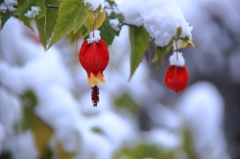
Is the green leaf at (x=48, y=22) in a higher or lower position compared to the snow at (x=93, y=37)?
higher

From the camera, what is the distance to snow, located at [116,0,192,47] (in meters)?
0.47

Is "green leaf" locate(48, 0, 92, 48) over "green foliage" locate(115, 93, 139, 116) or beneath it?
beneath

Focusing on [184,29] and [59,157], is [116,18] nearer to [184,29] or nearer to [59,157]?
[184,29]

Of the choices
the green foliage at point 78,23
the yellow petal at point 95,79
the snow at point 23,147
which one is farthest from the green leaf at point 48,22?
the snow at point 23,147

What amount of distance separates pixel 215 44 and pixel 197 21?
22 cm

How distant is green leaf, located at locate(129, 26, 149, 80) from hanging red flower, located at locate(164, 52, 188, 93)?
6 centimetres

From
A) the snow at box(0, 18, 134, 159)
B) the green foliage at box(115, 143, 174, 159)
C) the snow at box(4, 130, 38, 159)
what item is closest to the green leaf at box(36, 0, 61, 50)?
the snow at box(0, 18, 134, 159)

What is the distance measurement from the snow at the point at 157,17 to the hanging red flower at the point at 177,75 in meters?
0.07

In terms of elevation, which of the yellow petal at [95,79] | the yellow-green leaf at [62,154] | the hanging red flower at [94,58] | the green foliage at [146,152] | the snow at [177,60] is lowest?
the yellow-green leaf at [62,154]

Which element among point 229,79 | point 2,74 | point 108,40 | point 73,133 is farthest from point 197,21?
point 108,40

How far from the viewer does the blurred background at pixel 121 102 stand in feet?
3.24

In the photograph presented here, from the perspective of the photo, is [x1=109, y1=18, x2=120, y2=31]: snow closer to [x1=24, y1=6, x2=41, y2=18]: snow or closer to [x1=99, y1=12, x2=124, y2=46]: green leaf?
[x1=99, y1=12, x2=124, y2=46]: green leaf

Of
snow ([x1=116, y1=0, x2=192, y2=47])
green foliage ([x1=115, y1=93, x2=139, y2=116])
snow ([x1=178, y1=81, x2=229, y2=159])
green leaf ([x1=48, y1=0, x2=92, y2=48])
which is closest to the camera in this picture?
green leaf ([x1=48, y1=0, x2=92, y2=48])

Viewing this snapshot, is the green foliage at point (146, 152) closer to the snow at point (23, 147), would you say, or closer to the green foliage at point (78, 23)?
the snow at point (23, 147)
